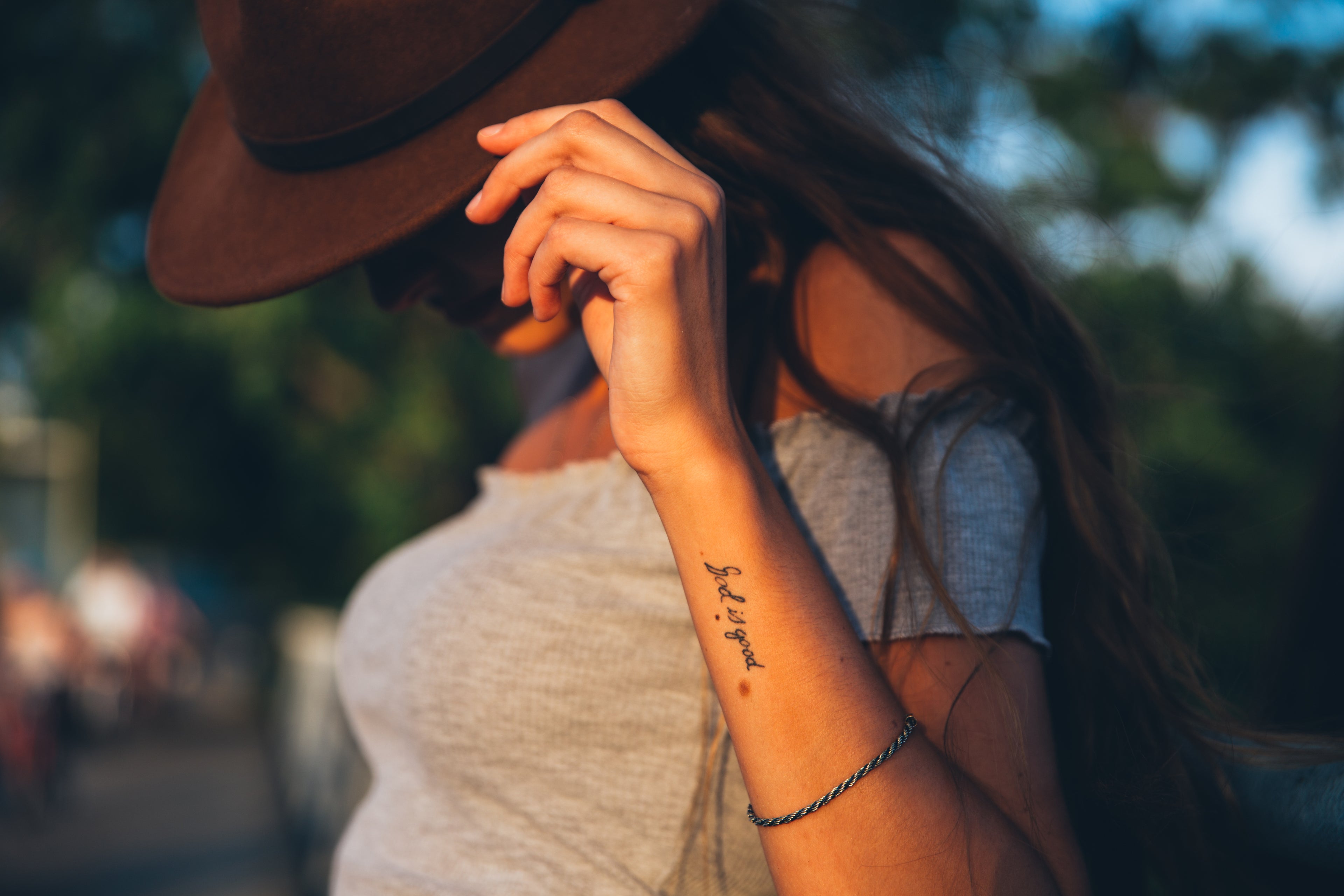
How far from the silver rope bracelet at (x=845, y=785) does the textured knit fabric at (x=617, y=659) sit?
15cm

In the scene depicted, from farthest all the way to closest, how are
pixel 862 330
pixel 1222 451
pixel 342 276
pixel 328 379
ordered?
pixel 328 379 → pixel 342 276 → pixel 1222 451 → pixel 862 330

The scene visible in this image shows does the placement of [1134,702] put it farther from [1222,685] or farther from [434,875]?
[434,875]

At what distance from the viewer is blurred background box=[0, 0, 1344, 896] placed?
1.53 metres

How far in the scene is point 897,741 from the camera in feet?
3.09

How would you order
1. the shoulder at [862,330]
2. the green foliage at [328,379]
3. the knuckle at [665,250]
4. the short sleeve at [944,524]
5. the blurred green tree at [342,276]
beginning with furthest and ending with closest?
the green foliage at [328,379], the blurred green tree at [342,276], the shoulder at [862,330], the short sleeve at [944,524], the knuckle at [665,250]

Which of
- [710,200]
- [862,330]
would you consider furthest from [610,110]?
[862,330]

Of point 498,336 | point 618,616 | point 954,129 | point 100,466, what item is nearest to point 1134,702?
point 618,616

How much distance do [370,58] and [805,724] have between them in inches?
33.7

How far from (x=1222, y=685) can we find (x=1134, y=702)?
449mm

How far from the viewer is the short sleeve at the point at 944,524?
106 cm

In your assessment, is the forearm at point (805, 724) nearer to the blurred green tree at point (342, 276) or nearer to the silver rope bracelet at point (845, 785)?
the silver rope bracelet at point (845, 785)

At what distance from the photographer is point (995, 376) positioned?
116 centimetres

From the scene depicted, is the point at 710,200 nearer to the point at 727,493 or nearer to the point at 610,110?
the point at 610,110

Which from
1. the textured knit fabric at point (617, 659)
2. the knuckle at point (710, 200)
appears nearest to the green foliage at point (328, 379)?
the textured knit fabric at point (617, 659)
